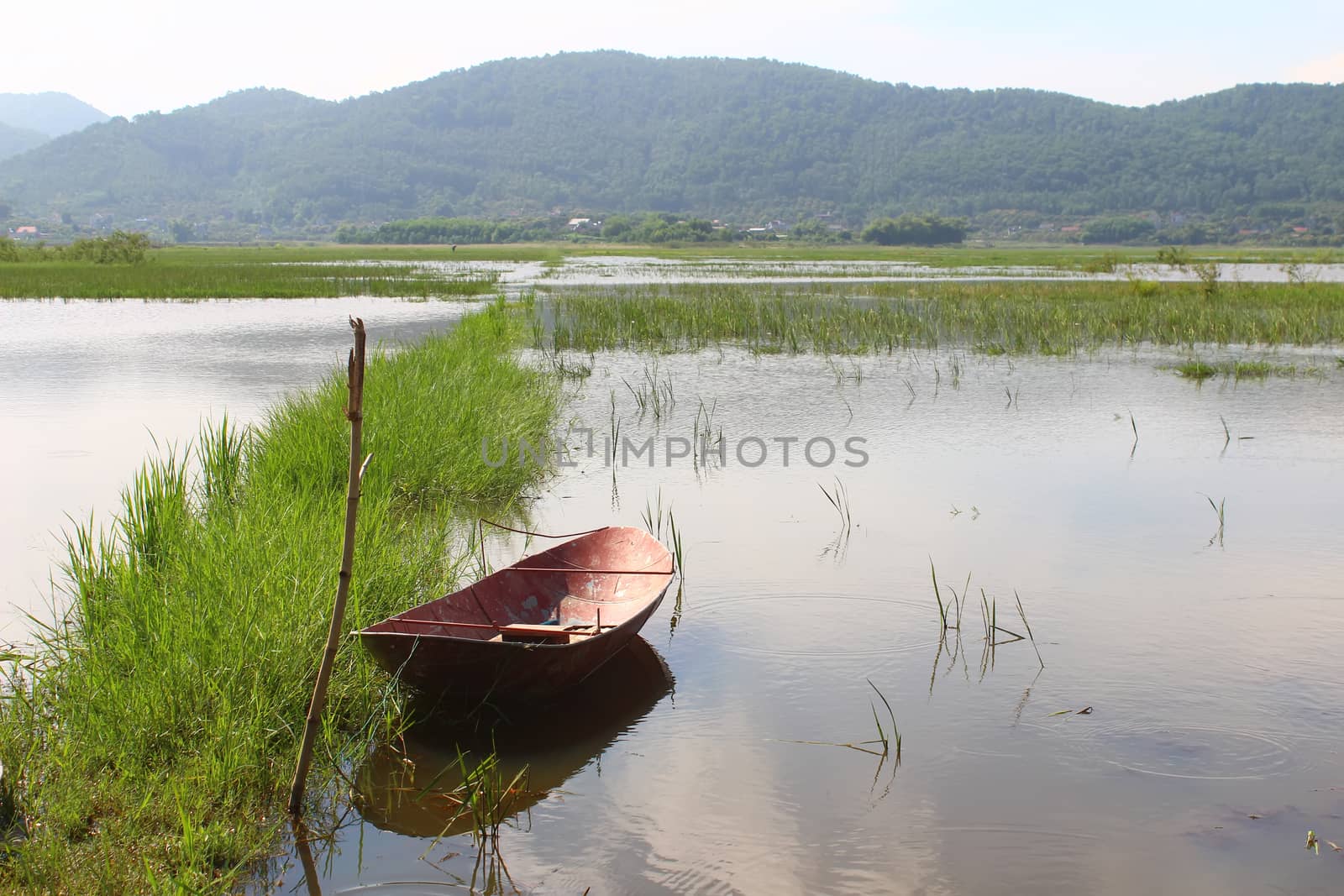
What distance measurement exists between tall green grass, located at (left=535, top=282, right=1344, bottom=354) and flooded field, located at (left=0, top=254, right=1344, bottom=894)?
6.83 metres

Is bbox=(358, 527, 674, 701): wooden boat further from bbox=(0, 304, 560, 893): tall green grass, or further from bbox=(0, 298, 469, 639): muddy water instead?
bbox=(0, 298, 469, 639): muddy water

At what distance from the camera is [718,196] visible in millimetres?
154500

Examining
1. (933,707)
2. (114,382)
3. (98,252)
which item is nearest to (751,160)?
(98,252)

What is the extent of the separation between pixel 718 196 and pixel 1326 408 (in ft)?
478

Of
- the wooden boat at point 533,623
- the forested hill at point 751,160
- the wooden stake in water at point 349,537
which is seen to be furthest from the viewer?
the forested hill at point 751,160

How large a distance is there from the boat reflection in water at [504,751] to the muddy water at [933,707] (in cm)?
2

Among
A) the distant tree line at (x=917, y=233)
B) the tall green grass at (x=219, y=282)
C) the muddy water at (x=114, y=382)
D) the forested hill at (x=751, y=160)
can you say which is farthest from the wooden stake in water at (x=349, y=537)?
the forested hill at (x=751, y=160)

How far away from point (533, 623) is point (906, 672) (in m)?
1.80

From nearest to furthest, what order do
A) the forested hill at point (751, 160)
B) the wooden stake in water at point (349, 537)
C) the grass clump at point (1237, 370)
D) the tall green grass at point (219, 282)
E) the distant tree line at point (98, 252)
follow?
the wooden stake in water at point (349, 537)
the grass clump at point (1237, 370)
the tall green grass at point (219, 282)
the distant tree line at point (98, 252)
the forested hill at point (751, 160)

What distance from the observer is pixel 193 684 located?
3.93 meters

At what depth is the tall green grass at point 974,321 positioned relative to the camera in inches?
759

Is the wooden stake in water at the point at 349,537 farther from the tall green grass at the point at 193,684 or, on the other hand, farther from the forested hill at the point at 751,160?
the forested hill at the point at 751,160

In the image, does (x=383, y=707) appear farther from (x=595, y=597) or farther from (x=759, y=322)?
(x=759, y=322)

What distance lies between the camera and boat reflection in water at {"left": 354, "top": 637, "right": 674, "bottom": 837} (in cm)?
401
